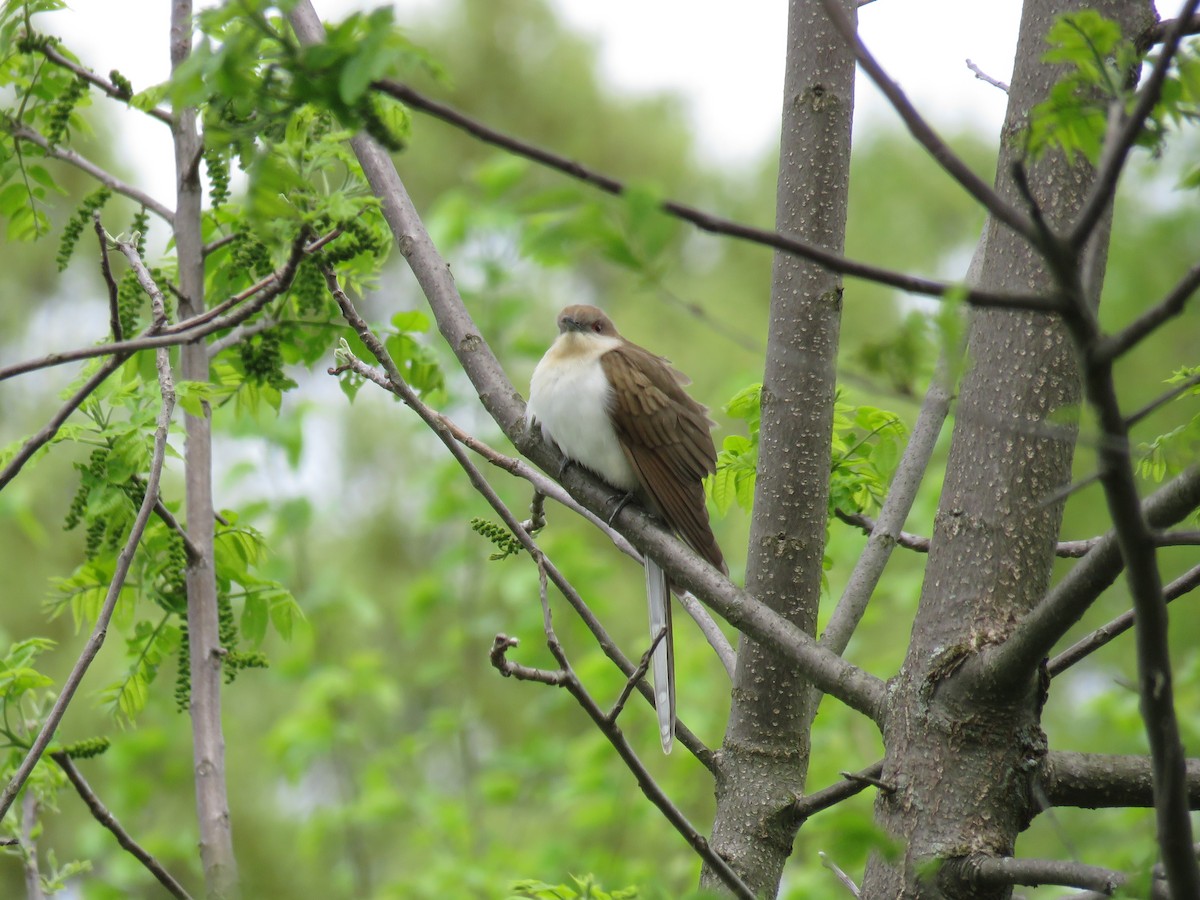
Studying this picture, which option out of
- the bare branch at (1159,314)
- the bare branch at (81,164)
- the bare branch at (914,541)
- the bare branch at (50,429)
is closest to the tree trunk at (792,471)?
the bare branch at (914,541)

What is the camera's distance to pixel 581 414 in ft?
11.3

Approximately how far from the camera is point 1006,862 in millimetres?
1641

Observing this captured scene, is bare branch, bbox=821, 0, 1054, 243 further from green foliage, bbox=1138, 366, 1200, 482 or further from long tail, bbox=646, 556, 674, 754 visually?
long tail, bbox=646, 556, 674, 754

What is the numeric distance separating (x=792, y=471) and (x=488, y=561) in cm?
485

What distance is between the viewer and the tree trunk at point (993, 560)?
69.3 inches

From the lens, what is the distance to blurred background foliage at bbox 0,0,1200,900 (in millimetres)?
6594

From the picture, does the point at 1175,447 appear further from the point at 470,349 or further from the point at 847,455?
the point at 470,349

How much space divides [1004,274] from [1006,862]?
3.25 feet

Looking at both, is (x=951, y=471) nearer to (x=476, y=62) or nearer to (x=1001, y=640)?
(x=1001, y=640)

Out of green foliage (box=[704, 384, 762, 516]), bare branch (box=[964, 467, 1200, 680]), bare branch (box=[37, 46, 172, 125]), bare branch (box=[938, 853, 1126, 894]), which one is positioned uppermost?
bare branch (box=[37, 46, 172, 125])

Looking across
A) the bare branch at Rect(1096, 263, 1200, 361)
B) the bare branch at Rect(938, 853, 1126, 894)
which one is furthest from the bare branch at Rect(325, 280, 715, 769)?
the bare branch at Rect(1096, 263, 1200, 361)

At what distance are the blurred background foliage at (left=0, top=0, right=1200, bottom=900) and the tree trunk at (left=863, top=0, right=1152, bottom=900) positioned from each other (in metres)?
0.51

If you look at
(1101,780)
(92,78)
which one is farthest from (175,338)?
(1101,780)

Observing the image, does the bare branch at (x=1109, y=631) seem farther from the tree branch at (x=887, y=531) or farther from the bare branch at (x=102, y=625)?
the bare branch at (x=102, y=625)
